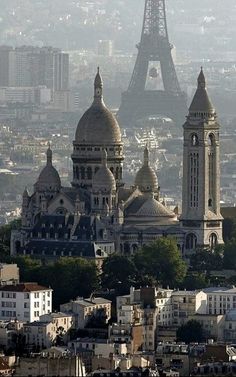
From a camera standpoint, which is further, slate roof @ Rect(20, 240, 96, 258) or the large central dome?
the large central dome

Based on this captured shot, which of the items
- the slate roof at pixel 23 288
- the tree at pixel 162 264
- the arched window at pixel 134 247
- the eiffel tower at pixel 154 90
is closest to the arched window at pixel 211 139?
the arched window at pixel 134 247

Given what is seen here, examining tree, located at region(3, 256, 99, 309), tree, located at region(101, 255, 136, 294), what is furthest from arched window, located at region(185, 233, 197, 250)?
tree, located at region(101, 255, 136, 294)

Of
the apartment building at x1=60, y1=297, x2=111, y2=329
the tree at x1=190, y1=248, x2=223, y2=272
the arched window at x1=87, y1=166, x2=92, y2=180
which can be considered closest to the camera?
the apartment building at x1=60, y1=297, x2=111, y2=329

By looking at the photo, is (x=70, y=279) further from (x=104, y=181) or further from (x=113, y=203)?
(x=104, y=181)

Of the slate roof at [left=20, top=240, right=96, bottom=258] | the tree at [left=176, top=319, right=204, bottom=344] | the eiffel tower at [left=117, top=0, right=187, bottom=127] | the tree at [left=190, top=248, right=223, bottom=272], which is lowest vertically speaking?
the tree at [left=176, top=319, right=204, bottom=344]

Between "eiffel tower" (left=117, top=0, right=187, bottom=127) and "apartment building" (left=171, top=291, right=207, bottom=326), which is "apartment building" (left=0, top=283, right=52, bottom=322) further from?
"eiffel tower" (left=117, top=0, right=187, bottom=127)

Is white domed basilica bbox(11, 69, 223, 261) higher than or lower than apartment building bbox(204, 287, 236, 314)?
higher

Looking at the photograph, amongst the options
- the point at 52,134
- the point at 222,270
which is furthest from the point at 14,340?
the point at 52,134

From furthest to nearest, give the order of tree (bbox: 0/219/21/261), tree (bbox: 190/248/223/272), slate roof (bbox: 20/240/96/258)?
tree (bbox: 0/219/21/261), slate roof (bbox: 20/240/96/258), tree (bbox: 190/248/223/272)

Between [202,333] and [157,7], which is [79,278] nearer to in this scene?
[202,333]
